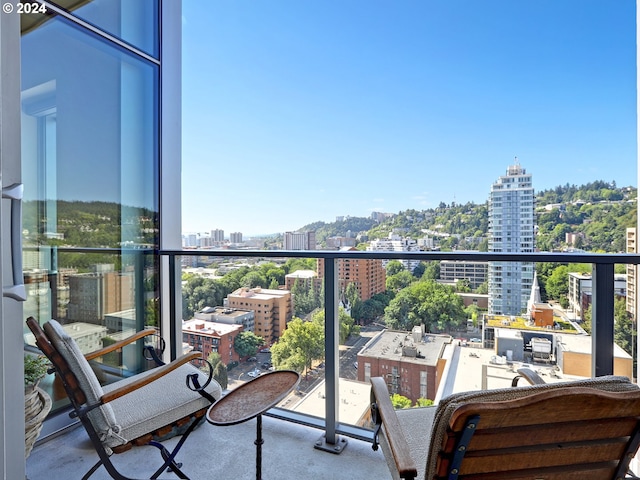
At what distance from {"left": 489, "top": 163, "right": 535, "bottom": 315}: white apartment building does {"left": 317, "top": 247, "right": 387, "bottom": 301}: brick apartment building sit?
0.56 m

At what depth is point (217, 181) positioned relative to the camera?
10000 mm

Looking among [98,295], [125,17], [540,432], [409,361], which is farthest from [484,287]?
[125,17]

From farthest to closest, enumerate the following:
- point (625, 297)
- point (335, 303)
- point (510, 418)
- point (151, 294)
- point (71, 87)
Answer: point (151, 294), point (71, 87), point (335, 303), point (625, 297), point (510, 418)

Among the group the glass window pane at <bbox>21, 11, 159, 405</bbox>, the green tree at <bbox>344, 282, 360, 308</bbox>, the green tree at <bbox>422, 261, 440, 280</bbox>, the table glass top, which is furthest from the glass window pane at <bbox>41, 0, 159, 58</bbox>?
the green tree at <bbox>422, 261, 440, 280</bbox>

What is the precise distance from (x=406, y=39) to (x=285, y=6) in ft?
11.6

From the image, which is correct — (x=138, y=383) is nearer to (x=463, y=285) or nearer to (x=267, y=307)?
(x=267, y=307)

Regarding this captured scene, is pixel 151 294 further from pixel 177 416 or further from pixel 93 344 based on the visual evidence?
pixel 177 416

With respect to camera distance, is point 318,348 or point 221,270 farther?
point 221,270

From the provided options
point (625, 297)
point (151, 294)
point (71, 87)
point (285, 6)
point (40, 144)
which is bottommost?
point (151, 294)

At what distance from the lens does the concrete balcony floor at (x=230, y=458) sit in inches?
74.2

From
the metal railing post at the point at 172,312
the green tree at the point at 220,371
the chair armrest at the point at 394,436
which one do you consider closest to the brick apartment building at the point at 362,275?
the chair armrest at the point at 394,436

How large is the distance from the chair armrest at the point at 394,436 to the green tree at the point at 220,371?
1.46m

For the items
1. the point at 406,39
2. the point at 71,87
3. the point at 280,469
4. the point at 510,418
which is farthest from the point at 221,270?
the point at 406,39

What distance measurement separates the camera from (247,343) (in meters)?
2.50
